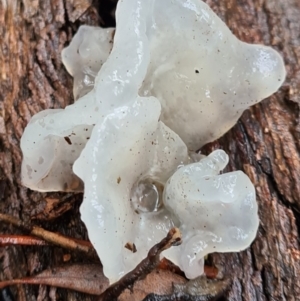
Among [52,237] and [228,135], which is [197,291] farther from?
[228,135]

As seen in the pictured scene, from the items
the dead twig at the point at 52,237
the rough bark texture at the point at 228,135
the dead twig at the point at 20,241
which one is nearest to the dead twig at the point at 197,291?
the rough bark texture at the point at 228,135

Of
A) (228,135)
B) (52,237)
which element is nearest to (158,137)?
(228,135)

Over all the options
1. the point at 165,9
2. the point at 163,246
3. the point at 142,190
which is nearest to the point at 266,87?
the point at 165,9

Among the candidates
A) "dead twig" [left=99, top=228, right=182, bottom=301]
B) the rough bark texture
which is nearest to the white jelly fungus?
"dead twig" [left=99, top=228, right=182, bottom=301]

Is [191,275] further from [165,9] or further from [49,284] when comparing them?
[165,9]

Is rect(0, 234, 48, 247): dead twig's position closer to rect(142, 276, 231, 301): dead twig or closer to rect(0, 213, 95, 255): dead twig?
rect(0, 213, 95, 255): dead twig

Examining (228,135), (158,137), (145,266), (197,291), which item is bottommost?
(197,291)

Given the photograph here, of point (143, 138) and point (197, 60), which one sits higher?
point (197, 60)
